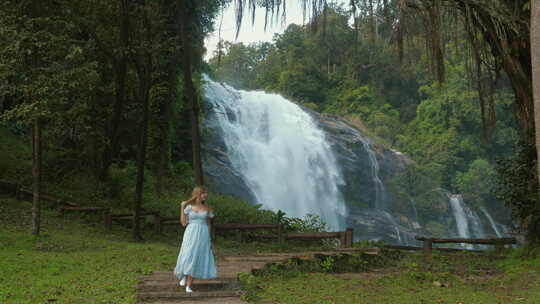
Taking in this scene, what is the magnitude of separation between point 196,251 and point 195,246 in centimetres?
7

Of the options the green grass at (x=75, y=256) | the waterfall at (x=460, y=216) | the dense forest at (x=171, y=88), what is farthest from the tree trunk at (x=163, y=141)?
the waterfall at (x=460, y=216)

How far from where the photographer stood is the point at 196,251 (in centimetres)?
722

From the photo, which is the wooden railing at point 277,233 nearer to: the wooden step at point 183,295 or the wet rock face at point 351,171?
the wooden step at point 183,295

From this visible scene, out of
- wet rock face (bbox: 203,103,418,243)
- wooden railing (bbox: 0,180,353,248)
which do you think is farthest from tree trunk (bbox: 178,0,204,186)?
wet rock face (bbox: 203,103,418,243)

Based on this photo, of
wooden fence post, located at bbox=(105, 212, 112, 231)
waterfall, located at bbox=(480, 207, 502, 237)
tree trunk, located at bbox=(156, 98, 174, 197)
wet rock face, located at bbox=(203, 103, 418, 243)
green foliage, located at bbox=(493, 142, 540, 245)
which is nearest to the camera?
green foliage, located at bbox=(493, 142, 540, 245)

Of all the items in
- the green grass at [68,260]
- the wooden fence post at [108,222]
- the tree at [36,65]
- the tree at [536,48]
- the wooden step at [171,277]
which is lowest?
the green grass at [68,260]

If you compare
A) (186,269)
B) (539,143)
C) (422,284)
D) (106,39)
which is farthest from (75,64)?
(539,143)

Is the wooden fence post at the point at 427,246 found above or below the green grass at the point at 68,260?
below

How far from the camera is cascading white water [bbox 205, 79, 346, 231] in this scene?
99.6 ft

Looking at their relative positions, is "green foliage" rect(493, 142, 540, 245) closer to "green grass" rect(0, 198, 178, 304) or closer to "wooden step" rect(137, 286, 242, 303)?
"green grass" rect(0, 198, 178, 304)

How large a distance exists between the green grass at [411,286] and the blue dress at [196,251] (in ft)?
2.35

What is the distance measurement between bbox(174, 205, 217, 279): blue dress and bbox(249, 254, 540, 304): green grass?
717mm

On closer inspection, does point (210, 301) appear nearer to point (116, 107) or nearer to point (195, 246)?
point (195, 246)

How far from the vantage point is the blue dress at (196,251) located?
281 inches
